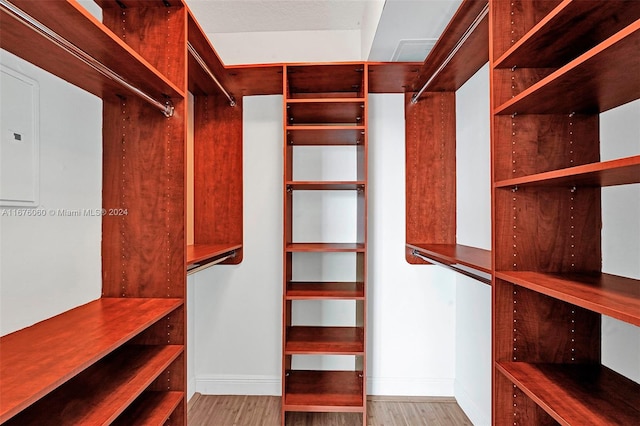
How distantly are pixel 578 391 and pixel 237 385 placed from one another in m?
2.27

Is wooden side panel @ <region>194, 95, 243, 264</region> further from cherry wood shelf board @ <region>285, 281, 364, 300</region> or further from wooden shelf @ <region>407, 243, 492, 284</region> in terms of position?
wooden shelf @ <region>407, 243, 492, 284</region>

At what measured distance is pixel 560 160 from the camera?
1.31 meters

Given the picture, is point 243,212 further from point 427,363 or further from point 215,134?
point 427,363

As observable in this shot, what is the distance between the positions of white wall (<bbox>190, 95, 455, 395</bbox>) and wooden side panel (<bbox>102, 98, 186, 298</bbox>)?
1.19 metres

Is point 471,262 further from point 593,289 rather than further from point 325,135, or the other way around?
point 325,135

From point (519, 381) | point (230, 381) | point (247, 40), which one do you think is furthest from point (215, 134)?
point (519, 381)

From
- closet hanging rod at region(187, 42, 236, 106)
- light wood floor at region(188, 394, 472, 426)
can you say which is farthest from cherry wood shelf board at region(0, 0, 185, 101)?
light wood floor at region(188, 394, 472, 426)

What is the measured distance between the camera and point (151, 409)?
143cm

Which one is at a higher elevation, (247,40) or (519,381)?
(247,40)

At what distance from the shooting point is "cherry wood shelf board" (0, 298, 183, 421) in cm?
80

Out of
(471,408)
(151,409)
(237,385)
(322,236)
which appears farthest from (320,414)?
(151,409)

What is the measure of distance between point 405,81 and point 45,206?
2.14m

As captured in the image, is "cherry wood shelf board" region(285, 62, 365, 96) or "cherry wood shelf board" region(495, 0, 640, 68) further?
"cherry wood shelf board" region(285, 62, 365, 96)

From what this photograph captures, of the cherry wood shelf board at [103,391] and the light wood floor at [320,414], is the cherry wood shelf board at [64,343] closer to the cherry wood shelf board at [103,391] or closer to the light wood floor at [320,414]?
the cherry wood shelf board at [103,391]
